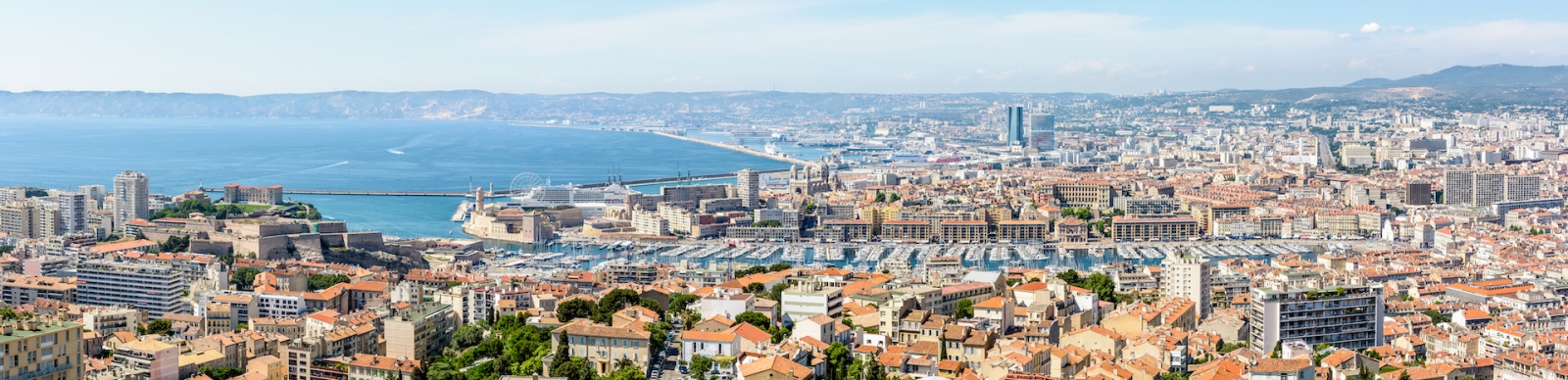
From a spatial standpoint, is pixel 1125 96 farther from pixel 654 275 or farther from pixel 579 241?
pixel 654 275

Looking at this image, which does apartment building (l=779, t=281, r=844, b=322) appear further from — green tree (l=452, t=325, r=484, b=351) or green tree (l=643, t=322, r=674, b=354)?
green tree (l=452, t=325, r=484, b=351)

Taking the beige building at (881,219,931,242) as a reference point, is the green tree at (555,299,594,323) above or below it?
above

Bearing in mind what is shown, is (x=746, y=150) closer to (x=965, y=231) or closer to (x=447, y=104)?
(x=965, y=231)

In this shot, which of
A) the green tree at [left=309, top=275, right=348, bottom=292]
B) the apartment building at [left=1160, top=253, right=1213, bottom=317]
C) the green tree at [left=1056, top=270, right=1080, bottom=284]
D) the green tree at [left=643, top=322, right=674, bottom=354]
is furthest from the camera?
the green tree at [left=309, top=275, right=348, bottom=292]

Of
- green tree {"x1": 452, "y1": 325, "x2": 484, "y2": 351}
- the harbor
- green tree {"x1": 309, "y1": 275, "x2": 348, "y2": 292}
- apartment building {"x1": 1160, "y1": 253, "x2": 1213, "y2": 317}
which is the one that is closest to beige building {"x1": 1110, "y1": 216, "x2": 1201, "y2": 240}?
the harbor

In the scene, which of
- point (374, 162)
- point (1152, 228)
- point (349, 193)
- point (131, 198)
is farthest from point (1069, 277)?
point (374, 162)
